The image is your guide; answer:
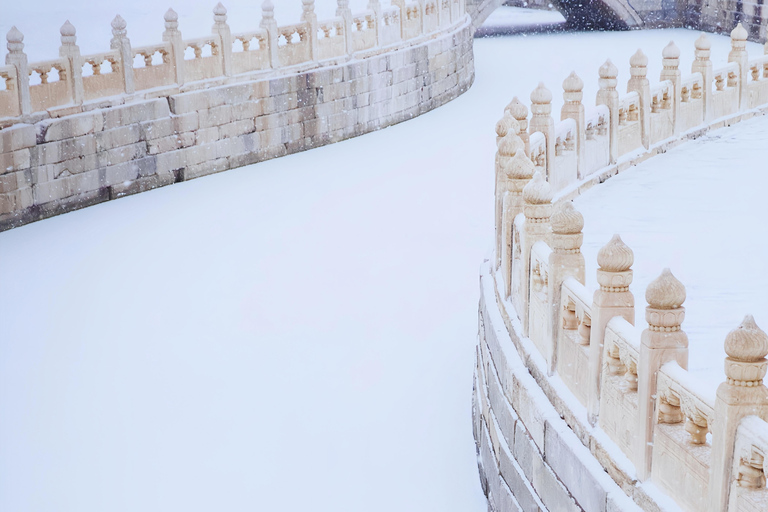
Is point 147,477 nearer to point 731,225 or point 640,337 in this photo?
point 640,337

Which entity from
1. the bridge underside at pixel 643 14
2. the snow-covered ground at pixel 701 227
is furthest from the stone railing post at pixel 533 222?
the bridge underside at pixel 643 14

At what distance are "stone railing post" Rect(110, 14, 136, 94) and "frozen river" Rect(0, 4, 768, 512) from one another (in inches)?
52.1

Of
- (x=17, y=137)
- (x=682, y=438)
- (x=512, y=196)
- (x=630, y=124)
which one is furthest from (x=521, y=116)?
(x=17, y=137)

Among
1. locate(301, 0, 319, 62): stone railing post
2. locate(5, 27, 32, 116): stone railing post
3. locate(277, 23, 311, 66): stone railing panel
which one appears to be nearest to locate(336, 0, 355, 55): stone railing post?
locate(301, 0, 319, 62): stone railing post

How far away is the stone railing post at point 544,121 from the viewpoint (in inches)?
313

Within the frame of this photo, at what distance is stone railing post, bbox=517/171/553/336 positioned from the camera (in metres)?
5.59

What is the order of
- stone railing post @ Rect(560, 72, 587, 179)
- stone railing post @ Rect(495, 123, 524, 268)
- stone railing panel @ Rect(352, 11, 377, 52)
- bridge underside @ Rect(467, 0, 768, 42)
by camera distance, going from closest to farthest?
stone railing post @ Rect(495, 123, 524, 268) → stone railing post @ Rect(560, 72, 587, 179) → stone railing panel @ Rect(352, 11, 377, 52) → bridge underside @ Rect(467, 0, 768, 42)

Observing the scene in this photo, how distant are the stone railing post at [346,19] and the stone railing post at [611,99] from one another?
21.4 feet

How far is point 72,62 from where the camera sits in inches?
464

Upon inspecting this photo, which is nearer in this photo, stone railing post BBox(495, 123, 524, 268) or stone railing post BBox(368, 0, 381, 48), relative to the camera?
stone railing post BBox(495, 123, 524, 268)

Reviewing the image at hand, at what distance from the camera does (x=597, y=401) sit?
4.53 m

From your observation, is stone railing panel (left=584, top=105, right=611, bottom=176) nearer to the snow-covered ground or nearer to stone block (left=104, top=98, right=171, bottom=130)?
the snow-covered ground

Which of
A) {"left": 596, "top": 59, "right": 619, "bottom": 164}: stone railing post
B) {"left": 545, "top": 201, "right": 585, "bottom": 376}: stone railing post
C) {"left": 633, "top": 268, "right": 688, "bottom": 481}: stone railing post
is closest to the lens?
{"left": 633, "top": 268, "right": 688, "bottom": 481}: stone railing post

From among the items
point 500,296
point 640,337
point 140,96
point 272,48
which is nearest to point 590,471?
point 640,337
